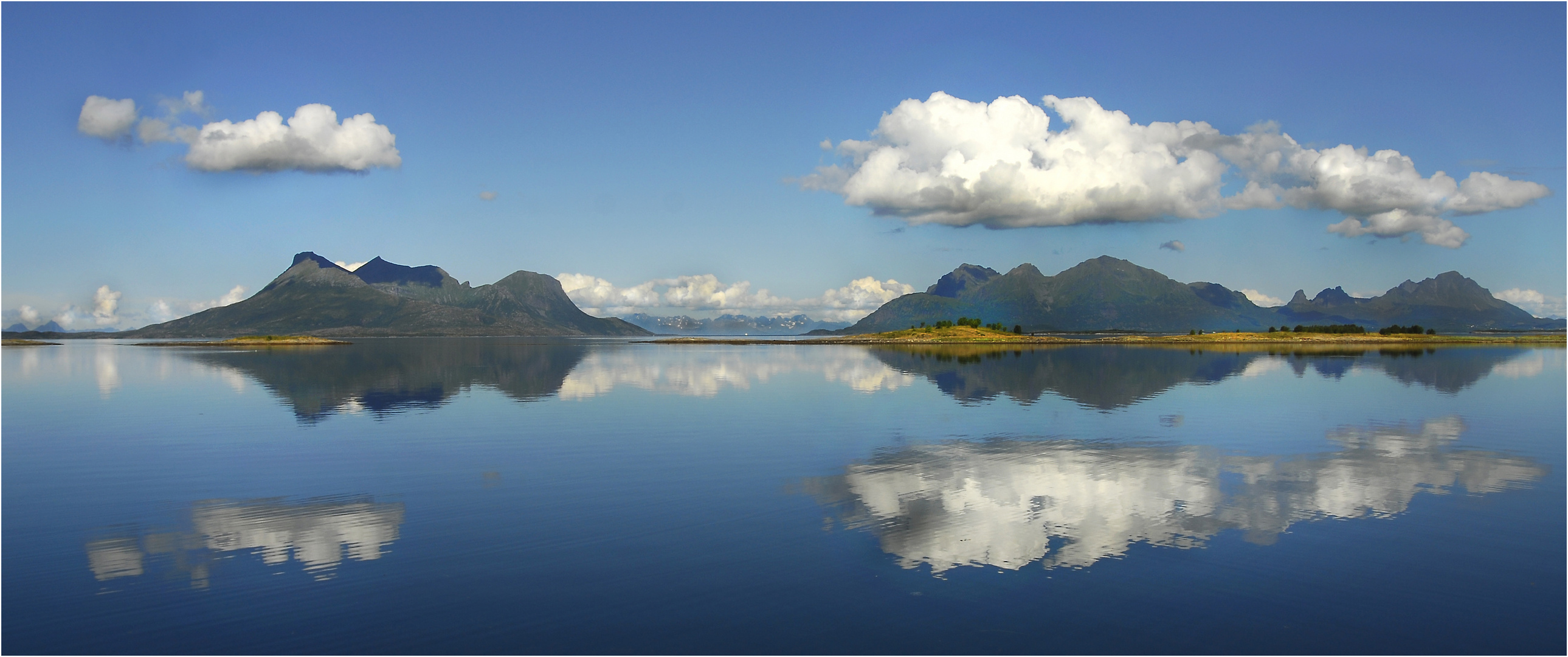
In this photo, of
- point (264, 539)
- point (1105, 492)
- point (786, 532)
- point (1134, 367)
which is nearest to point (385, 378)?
point (264, 539)

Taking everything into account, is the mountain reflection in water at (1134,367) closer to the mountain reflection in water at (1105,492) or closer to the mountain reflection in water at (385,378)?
the mountain reflection in water at (1105,492)

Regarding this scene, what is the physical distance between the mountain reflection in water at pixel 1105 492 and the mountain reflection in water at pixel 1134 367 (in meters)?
20.3

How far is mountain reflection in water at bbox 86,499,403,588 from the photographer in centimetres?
1659

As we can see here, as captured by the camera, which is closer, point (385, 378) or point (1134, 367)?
point (385, 378)

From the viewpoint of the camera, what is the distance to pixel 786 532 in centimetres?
1908

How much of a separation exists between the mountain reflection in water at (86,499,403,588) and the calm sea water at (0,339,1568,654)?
0.12 metres

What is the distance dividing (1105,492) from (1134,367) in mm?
79878

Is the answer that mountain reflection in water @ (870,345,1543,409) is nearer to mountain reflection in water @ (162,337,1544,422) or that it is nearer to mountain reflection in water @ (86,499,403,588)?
mountain reflection in water @ (162,337,1544,422)

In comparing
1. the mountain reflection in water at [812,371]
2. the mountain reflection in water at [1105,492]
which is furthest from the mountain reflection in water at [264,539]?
the mountain reflection in water at [812,371]

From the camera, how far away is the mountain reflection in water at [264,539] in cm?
1659

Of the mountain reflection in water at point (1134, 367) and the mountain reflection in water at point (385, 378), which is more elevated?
the mountain reflection in water at point (385, 378)

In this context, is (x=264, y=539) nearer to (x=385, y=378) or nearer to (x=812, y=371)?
(x=385, y=378)

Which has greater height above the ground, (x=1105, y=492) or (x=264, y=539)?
(x=264, y=539)

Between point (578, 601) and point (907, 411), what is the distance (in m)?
33.6
